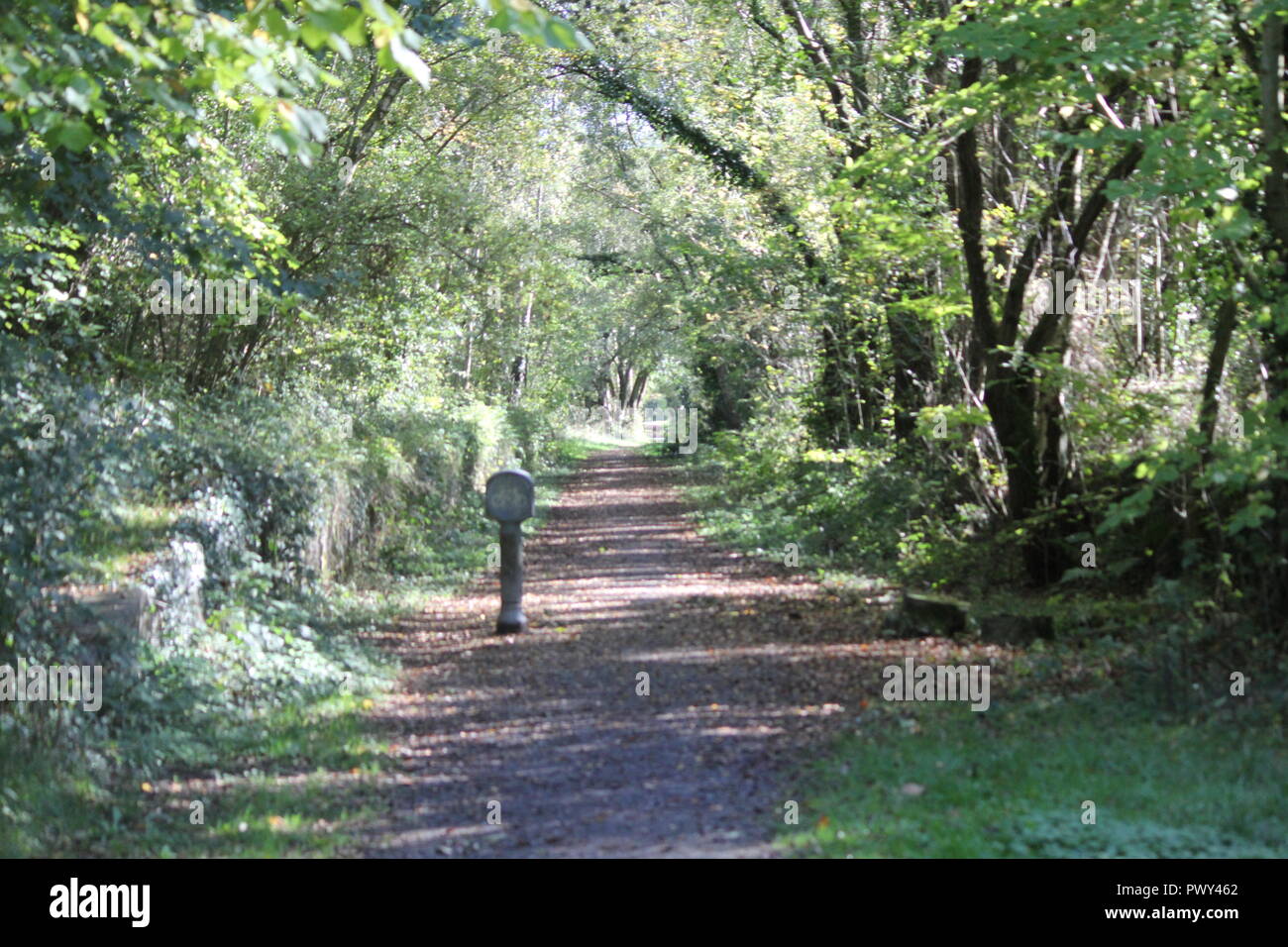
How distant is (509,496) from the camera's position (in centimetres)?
1156

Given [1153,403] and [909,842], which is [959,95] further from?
[909,842]

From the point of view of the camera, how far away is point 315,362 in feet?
59.3

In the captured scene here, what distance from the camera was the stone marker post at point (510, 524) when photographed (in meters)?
11.5

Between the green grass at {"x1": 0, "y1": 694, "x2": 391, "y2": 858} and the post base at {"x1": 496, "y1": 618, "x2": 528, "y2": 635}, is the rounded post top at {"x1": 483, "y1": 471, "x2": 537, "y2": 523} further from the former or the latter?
the green grass at {"x1": 0, "y1": 694, "x2": 391, "y2": 858}

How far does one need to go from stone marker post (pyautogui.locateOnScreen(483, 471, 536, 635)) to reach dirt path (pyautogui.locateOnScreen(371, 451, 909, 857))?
0.93 ft

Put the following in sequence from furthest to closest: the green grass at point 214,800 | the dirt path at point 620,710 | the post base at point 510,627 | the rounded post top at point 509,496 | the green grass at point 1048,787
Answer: the post base at point 510,627 → the rounded post top at point 509,496 → the dirt path at point 620,710 → the green grass at point 214,800 → the green grass at point 1048,787

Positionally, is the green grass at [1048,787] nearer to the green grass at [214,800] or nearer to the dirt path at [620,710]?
the dirt path at [620,710]

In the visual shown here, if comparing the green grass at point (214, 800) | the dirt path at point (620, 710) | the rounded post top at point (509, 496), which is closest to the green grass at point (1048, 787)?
the dirt path at point (620, 710)

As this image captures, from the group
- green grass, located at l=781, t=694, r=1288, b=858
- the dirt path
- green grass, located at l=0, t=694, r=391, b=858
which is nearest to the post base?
the dirt path

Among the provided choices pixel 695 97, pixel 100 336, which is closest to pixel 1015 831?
pixel 100 336

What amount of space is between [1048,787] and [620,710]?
3.32m

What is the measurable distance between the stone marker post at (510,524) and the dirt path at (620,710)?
0.93ft

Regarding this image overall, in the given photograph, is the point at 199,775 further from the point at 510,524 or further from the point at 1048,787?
the point at 1048,787

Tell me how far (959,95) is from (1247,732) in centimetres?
535
